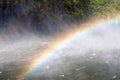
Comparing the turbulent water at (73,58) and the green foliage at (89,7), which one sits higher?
the green foliage at (89,7)

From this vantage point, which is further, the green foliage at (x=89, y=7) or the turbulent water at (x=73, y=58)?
the green foliage at (x=89, y=7)

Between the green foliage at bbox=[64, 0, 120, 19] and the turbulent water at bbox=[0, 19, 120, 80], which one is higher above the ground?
the green foliage at bbox=[64, 0, 120, 19]

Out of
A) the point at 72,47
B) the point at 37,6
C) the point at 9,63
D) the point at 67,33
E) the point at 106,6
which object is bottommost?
the point at 9,63

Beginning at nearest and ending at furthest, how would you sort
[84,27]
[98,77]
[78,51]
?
[98,77] < [78,51] < [84,27]

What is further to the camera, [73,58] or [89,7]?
[89,7]

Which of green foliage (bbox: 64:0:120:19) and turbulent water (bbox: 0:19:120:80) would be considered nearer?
turbulent water (bbox: 0:19:120:80)

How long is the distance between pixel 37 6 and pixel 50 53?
7.59 meters

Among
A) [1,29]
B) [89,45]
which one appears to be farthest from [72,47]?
[1,29]

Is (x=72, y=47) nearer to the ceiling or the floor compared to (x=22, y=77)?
nearer to the ceiling

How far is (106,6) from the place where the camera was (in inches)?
1459

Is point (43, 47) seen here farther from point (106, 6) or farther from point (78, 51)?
point (106, 6)

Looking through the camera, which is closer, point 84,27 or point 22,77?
point 22,77

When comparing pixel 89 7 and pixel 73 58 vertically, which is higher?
pixel 89 7

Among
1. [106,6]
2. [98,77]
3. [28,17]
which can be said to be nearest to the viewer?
[98,77]
